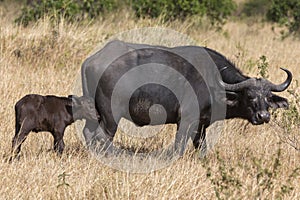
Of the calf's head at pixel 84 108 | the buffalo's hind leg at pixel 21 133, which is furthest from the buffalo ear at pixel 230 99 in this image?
the buffalo's hind leg at pixel 21 133

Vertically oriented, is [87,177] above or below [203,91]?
below

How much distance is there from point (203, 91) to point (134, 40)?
15.0ft

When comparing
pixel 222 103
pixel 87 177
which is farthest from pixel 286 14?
pixel 87 177

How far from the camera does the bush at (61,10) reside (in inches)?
484

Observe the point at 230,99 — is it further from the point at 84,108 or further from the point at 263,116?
the point at 84,108

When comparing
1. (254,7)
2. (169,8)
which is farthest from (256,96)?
(254,7)

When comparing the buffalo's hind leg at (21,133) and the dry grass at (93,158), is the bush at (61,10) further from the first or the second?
the buffalo's hind leg at (21,133)

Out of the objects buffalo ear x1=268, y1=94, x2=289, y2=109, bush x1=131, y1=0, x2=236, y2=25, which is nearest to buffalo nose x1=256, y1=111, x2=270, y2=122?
buffalo ear x1=268, y1=94, x2=289, y2=109

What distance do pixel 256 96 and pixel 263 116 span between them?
267mm

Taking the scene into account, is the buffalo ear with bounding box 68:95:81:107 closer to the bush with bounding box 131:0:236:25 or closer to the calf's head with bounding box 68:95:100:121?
the calf's head with bounding box 68:95:100:121

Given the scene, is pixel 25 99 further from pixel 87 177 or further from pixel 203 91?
pixel 203 91

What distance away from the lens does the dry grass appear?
16.6ft

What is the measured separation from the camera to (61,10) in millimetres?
12781

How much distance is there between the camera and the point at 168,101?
6.77 m
